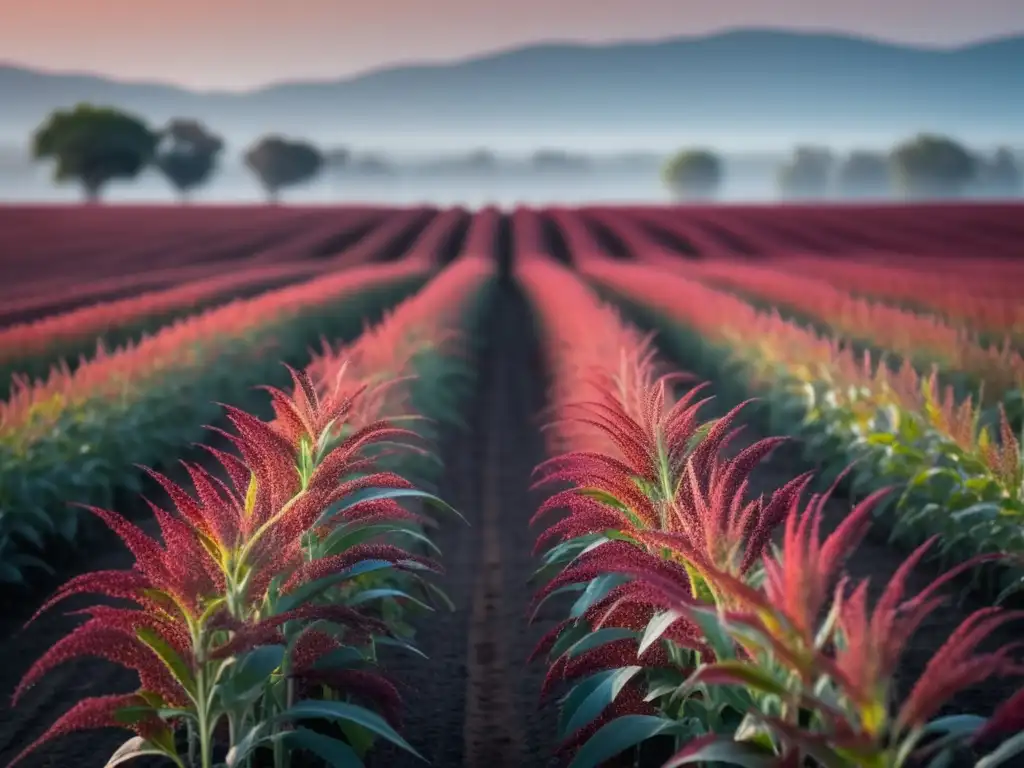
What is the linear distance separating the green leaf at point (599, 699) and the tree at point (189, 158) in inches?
3841

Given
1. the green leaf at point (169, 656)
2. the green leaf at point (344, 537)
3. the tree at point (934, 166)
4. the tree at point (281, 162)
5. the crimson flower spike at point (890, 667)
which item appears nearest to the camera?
the crimson flower spike at point (890, 667)

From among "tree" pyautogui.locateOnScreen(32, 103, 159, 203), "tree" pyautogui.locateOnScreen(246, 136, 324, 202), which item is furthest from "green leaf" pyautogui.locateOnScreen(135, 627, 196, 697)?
"tree" pyautogui.locateOnScreen(246, 136, 324, 202)

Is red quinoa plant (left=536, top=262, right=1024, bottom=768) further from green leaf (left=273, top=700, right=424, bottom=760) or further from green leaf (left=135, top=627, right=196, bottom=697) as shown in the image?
green leaf (left=135, top=627, right=196, bottom=697)

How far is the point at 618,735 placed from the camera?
3.40 m

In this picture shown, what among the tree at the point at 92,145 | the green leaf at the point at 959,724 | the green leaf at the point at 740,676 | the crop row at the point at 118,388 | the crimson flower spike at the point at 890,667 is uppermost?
the tree at the point at 92,145

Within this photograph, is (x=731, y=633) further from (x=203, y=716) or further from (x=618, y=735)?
(x=203, y=716)

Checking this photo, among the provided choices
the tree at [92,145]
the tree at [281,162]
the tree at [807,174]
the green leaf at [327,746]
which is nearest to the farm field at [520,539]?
the green leaf at [327,746]

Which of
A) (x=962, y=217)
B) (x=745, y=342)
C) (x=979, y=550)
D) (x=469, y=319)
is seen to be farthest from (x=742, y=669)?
(x=962, y=217)

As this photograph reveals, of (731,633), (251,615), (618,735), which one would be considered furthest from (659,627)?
(251,615)

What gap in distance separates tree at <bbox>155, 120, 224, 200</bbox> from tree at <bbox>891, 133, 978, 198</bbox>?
69721mm

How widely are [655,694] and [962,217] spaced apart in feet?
142

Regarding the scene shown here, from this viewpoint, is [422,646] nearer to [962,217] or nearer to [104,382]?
[104,382]

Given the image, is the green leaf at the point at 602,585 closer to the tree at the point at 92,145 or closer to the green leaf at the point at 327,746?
the green leaf at the point at 327,746

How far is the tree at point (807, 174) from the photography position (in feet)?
527
